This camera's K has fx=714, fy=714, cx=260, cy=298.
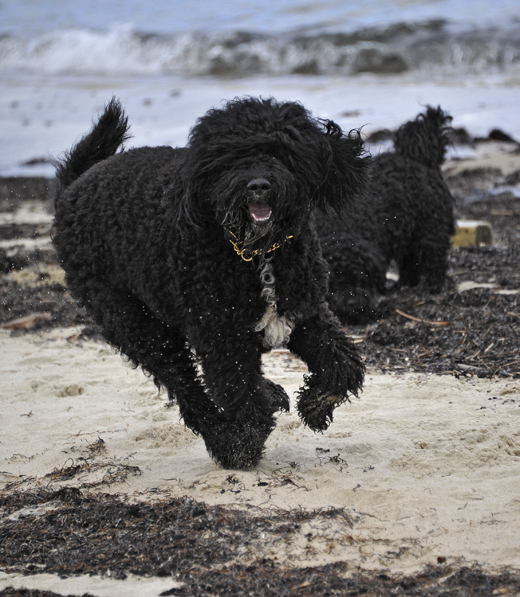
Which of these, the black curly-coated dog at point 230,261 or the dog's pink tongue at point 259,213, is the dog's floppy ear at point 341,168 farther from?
the dog's pink tongue at point 259,213

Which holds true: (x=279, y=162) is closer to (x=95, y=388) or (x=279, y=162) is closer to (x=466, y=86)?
(x=95, y=388)

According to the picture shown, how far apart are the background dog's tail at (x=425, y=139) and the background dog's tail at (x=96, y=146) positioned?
3108 millimetres

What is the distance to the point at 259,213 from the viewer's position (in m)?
3.28

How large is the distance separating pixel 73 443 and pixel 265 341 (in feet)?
5.09

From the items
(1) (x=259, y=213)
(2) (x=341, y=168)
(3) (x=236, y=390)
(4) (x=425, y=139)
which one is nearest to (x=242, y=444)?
(3) (x=236, y=390)

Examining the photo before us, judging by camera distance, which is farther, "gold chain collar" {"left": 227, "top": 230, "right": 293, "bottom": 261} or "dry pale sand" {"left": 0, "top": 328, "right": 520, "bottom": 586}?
"gold chain collar" {"left": 227, "top": 230, "right": 293, "bottom": 261}

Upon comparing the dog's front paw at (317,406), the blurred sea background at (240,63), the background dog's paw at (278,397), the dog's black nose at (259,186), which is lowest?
the background dog's paw at (278,397)

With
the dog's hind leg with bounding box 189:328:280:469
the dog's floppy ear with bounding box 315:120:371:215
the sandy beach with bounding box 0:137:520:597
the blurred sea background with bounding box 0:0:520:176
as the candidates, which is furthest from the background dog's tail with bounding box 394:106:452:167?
the blurred sea background with bounding box 0:0:520:176

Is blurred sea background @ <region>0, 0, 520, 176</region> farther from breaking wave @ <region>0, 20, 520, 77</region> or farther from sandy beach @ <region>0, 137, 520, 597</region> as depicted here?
sandy beach @ <region>0, 137, 520, 597</region>

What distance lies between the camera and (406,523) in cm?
304

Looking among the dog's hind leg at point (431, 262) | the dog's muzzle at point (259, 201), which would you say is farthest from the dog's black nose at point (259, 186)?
the dog's hind leg at point (431, 262)

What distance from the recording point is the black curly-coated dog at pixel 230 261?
3.39m

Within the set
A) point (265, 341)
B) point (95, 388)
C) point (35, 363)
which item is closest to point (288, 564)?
point (265, 341)

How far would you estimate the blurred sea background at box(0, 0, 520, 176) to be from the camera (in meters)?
15.4
